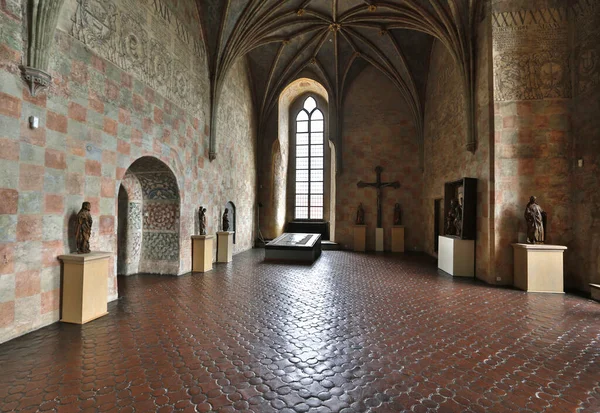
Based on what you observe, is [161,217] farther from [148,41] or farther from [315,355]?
[315,355]

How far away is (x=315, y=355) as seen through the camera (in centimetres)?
392

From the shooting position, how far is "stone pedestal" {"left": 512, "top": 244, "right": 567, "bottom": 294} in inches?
282

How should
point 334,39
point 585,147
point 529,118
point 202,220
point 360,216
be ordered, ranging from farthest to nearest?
1. point 360,216
2. point 334,39
3. point 202,220
4. point 529,118
5. point 585,147

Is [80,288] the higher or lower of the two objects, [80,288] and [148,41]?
the lower

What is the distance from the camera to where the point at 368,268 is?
10.1m

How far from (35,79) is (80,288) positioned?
3.22 meters

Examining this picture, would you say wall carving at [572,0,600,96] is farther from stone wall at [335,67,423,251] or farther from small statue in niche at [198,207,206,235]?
small statue in niche at [198,207,206,235]

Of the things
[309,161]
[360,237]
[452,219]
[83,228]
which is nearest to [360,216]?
[360,237]

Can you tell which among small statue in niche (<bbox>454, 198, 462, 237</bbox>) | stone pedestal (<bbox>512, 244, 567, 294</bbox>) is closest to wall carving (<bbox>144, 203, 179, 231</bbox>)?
small statue in niche (<bbox>454, 198, 462, 237</bbox>)

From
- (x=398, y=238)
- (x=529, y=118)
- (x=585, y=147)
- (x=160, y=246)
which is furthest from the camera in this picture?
(x=398, y=238)

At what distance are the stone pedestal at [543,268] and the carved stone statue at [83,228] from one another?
906 centimetres

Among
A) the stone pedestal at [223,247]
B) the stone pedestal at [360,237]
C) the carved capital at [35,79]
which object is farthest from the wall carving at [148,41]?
the stone pedestal at [360,237]

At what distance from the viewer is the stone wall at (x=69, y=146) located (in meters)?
4.39

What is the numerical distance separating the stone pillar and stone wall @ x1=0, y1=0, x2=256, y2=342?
8350mm
